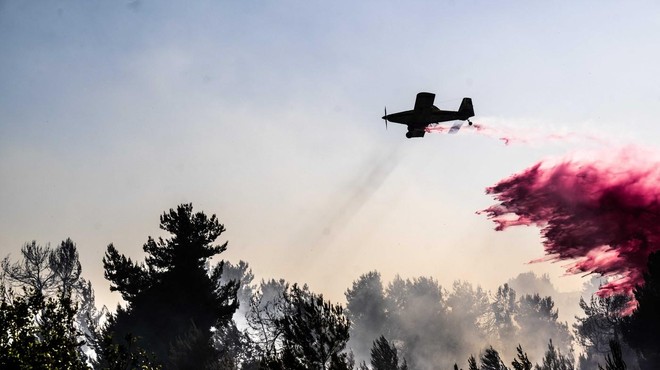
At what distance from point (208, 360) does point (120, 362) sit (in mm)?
14681

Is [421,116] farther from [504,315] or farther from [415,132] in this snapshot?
[504,315]

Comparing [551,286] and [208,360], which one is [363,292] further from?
[551,286]

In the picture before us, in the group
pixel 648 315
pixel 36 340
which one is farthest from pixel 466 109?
pixel 36 340

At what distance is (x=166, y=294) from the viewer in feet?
108

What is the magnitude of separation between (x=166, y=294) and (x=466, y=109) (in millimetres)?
25863

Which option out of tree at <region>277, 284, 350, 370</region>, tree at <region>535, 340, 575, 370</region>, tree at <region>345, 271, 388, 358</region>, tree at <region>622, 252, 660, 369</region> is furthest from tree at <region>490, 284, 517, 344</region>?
tree at <region>277, 284, 350, 370</region>

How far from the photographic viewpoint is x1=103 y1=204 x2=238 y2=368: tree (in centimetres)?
3272

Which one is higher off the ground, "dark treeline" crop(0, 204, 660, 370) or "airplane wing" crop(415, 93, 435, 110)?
"airplane wing" crop(415, 93, 435, 110)

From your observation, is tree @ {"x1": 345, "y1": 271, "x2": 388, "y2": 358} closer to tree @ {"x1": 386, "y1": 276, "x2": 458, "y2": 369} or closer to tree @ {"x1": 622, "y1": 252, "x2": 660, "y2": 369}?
tree @ {"x1": 386, "y1": 276, "x2": 458, "y2": 369}

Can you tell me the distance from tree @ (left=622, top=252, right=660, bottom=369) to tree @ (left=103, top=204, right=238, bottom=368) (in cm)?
2766

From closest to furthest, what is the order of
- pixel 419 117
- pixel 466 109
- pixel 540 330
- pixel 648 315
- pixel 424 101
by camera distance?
pixel 648 315
pixel 424 101
pixel 419 117
pixel 466 109
pixel 540 330

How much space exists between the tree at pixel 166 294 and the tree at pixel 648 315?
2766cm

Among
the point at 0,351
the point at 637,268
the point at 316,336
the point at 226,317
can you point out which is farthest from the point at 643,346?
the point at 0,351

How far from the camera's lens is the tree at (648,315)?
29266 millimetres
